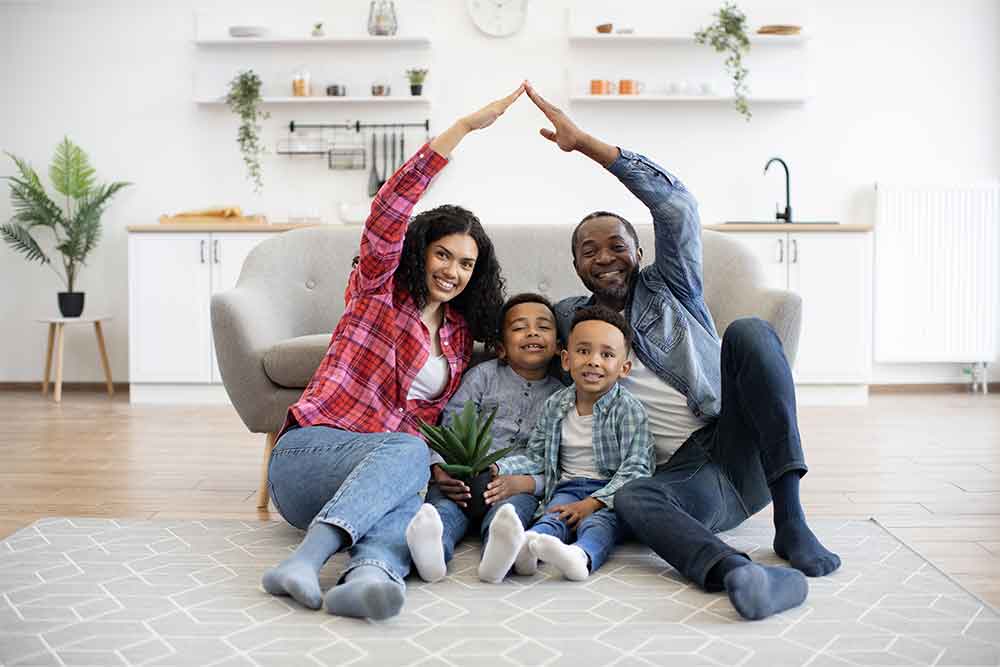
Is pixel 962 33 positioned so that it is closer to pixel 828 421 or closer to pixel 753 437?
pixel 828 421

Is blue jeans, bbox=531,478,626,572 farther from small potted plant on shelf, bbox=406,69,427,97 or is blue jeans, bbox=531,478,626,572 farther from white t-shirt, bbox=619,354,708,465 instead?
small potted plant on shelf, bbox=406,69,427,97

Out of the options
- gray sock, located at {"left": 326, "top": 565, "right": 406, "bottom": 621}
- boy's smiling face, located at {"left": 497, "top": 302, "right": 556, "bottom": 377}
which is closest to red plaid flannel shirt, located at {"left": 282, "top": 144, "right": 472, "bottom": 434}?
boy's smiling face, located at {"left": 497, "top": 302, "right": 556, "bottom": 377}

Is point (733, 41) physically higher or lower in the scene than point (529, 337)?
higher

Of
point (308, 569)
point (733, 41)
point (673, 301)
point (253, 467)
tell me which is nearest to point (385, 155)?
point (733, 41)

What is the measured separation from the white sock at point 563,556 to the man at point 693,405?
5.5 inches

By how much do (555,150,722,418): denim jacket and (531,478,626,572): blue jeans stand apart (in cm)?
31

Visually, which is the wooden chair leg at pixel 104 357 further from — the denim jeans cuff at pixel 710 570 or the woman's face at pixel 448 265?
the denim jeans cuff at pixel 710 570

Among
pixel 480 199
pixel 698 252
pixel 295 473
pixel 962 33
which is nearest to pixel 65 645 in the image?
pixel 295 473

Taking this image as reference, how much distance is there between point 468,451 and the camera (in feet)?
7.83

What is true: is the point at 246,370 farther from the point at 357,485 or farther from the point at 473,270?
the point at 357,485

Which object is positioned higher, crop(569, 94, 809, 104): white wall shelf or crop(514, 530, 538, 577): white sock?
crop(569, 94, 809, 104): white wall shelf

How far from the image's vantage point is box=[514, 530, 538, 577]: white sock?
6.63ft

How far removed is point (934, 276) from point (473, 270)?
3730 millimetres

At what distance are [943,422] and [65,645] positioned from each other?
12.3ft
